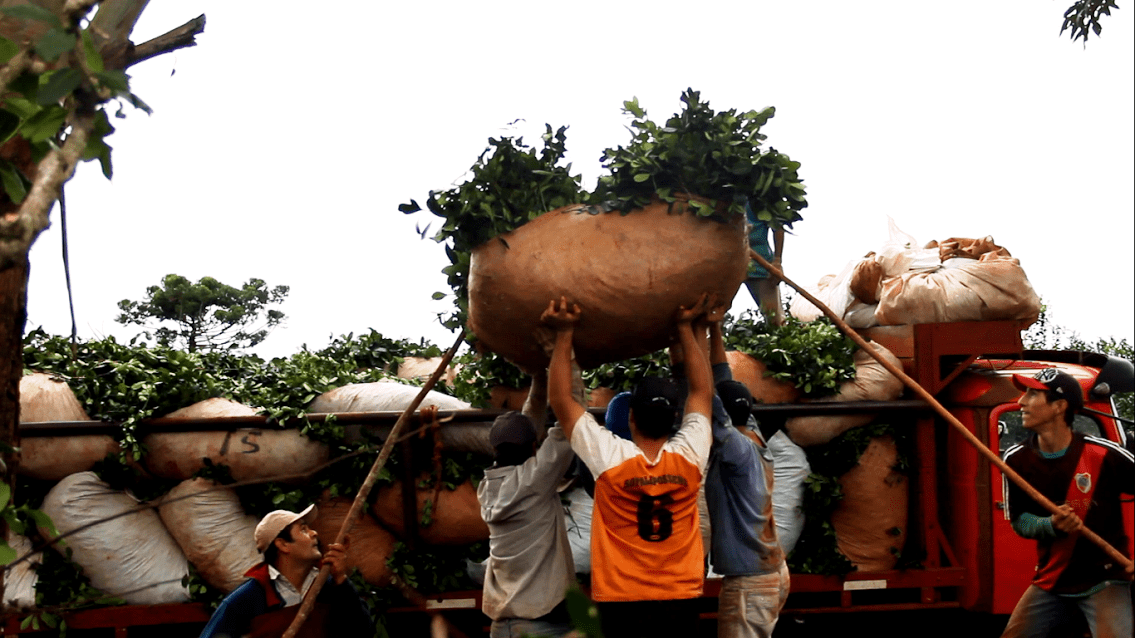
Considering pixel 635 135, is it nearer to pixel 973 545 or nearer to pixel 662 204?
pixel 662 204

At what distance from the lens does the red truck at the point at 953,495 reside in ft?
16.8

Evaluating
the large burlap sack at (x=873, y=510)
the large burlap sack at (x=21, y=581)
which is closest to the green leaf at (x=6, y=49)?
the large burlap sack at (x=21, y=581)

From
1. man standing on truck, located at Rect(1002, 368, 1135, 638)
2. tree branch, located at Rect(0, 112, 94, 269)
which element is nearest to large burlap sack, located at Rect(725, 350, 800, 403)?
man standing on truck, located at Rect(1002, 368, 1135, 638)

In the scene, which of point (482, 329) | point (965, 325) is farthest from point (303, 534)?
point (965, 325)

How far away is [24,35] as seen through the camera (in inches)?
83.3

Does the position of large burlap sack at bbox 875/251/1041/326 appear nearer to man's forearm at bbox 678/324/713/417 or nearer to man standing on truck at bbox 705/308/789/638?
man standing on truck at bbox 705/308/789/638

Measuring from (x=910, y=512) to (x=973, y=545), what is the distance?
0.36 m

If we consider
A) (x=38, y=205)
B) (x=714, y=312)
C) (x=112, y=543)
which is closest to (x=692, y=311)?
(x=714, y=312)

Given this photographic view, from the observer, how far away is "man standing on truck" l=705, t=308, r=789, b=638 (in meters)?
3.91

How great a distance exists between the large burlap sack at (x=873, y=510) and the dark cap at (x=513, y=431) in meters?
→ 2.21

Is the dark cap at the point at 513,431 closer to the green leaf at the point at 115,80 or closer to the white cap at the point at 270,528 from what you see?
the white cap at the point at 270,528

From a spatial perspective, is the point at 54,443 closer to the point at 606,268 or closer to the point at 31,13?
the point at 606,268

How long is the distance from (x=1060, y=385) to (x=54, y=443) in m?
4.80

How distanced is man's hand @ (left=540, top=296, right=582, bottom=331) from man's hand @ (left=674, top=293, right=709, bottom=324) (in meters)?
0.41
